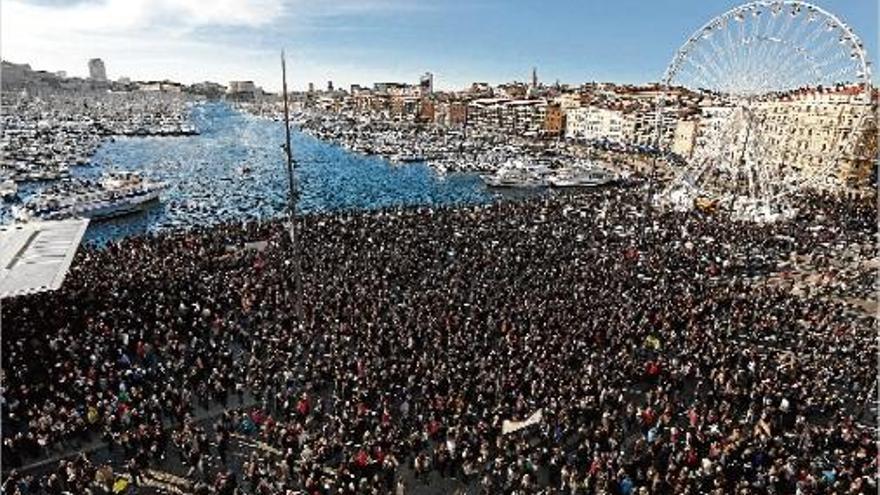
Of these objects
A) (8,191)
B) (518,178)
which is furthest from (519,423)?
(8,191)

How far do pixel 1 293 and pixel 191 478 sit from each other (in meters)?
9.77

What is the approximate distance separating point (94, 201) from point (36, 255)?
3287cm

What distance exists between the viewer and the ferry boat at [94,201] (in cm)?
5231

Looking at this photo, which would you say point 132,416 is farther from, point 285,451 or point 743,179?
point 743,179

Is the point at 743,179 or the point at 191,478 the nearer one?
the point at 191,478

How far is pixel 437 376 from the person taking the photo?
2019 centimetres

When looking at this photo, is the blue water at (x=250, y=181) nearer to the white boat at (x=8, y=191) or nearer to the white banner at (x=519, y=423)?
the white boat at (x=8, y=191)

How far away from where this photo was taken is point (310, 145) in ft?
426

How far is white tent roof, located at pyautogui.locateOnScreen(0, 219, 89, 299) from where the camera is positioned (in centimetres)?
2162

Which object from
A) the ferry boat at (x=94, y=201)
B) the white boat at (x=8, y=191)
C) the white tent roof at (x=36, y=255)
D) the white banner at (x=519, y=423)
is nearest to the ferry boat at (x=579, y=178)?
the ferry boat at (x=94, y=201)

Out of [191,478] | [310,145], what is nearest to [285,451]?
[191,478]

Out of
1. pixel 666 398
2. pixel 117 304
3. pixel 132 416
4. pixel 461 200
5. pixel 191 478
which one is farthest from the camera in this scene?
pixel 461 200

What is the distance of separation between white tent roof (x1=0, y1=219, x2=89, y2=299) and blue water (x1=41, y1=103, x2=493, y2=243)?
2170 centimetres

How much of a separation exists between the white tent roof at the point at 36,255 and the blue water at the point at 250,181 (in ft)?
71.2
